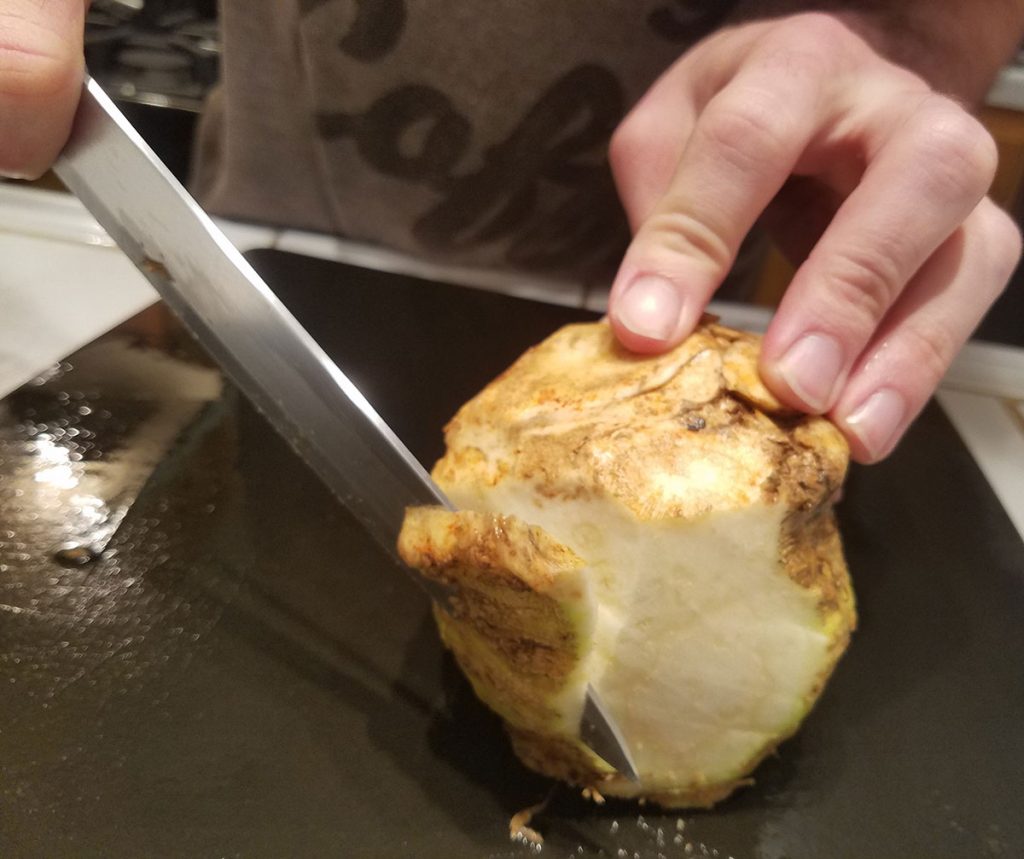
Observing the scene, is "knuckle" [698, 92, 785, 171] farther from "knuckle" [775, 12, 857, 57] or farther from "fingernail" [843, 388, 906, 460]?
"fingernail" [843, 388, 906, 460]

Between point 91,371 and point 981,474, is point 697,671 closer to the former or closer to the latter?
point 981,474

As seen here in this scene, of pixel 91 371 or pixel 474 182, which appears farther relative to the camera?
pixel 474 182

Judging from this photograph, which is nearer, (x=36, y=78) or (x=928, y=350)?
(x=36, y=78)

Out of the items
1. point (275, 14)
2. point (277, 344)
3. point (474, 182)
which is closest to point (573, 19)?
point (474, 182)

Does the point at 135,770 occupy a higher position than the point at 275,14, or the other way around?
the point at 275,14

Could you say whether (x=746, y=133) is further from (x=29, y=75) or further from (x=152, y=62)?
(x=152, y=62)

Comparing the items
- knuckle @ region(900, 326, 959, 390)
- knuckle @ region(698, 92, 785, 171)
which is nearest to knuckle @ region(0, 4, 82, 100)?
knuckle @ region(698, 92, 785, 171)

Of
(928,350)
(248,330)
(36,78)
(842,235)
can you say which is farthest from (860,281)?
(36,78)
